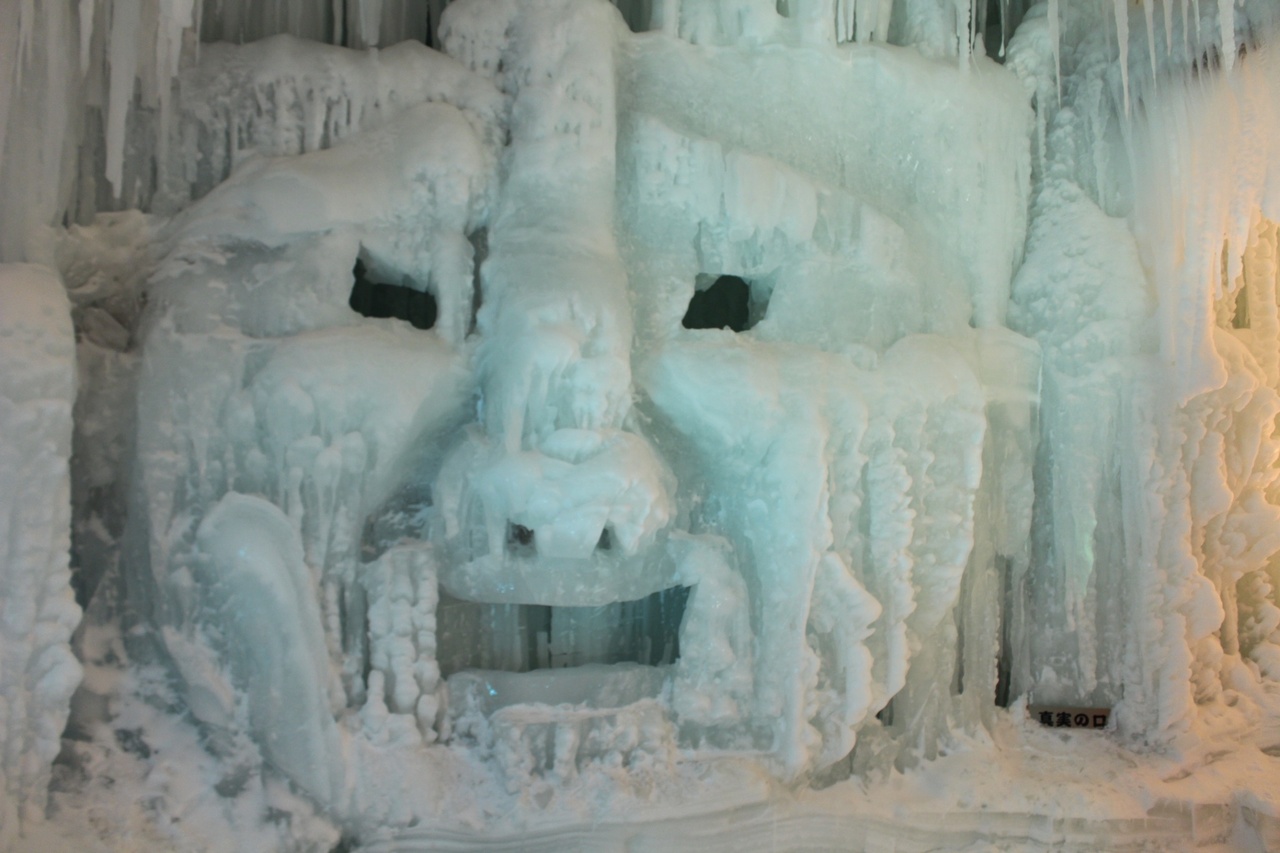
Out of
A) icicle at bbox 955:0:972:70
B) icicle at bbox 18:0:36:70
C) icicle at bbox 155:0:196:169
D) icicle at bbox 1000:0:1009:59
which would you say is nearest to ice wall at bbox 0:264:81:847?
icicle at bbox 18:0:36:70

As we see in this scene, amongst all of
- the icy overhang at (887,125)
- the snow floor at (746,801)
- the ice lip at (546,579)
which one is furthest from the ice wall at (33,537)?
the icy overhang at (887,125)

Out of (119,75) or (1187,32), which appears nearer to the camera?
(119,75)

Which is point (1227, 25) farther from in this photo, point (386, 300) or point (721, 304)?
point (386, 300)

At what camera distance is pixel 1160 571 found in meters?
5.44

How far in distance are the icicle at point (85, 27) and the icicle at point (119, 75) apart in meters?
0.09

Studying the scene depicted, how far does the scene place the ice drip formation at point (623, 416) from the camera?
405 cm

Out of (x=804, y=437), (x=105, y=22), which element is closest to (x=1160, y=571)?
(x=804, y=437)

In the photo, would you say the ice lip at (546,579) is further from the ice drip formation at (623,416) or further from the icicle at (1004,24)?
the icicle at (1004,24)

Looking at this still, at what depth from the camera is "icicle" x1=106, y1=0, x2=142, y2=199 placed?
398 cm

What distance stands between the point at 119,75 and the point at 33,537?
5.61 ft

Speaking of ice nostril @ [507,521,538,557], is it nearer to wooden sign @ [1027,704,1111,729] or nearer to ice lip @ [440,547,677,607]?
ice lip @ [440,547,677,607]

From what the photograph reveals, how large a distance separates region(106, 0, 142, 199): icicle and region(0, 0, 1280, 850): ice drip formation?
0.02 meters

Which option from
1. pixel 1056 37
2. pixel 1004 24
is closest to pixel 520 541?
pixel 1056 37

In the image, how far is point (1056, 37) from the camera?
515cm
